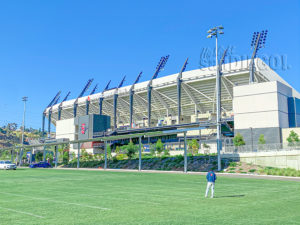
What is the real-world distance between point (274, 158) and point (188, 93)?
4886 cm

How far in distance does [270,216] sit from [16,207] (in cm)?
959

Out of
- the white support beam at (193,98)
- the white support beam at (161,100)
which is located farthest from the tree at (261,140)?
the white support beam at (161,100)

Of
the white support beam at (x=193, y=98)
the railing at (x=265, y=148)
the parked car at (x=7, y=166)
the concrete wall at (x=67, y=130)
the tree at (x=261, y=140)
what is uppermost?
the white support beam at (x=193, y=98)

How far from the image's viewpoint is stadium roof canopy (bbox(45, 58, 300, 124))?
74375 mm

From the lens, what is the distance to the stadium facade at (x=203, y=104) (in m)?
58.1

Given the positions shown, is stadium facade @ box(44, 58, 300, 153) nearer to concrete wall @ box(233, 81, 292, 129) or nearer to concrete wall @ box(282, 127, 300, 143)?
concrete wall @ box(233, 81, 292, 129)

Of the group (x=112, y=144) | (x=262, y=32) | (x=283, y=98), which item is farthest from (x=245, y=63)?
(x=112, y=144)

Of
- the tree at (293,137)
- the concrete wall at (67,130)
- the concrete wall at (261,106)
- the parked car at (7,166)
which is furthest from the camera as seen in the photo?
the concrete wall at (67,130)

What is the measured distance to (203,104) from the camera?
90.2 metres

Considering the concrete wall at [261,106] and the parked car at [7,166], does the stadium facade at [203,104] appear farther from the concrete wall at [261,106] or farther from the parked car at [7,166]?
the parked car at [7,166]

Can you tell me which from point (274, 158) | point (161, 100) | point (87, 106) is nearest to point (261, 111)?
point (274, 158)

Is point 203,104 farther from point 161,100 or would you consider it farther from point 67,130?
point 67,130

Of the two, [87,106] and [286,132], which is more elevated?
[87,106]

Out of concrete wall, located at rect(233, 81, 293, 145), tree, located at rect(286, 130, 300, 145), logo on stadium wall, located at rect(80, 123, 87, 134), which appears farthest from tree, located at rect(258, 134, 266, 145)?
logo on stadium wall, located at rect(80, 123, 87, 134)
